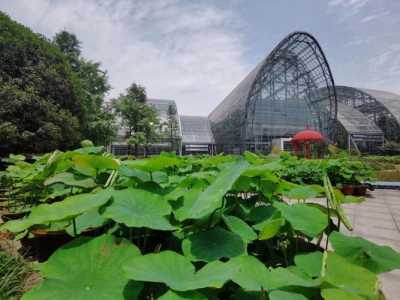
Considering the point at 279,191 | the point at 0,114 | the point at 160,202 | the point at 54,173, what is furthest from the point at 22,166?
the point at 0,114

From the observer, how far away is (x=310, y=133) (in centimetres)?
1292

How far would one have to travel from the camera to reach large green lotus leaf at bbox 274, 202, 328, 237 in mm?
542

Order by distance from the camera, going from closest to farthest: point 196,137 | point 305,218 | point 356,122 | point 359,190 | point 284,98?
point 305,218, point 359,190, point 284,98, point 196,137, point 356,122

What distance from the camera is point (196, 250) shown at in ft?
1.58

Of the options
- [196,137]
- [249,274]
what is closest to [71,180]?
[249,274]

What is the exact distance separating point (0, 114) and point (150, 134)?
10597 mm

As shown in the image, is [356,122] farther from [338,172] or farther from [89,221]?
[89,221]

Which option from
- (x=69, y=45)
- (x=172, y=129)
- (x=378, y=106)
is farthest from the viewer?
Result: (x=378, y=106)

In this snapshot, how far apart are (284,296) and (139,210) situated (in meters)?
0.32

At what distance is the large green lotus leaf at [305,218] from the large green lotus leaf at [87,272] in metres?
0.34

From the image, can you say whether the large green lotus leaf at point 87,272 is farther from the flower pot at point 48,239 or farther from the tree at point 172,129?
the tree at point 172,129

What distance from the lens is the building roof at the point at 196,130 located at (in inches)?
1147

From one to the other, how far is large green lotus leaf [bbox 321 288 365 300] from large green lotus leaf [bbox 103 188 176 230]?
0.28m

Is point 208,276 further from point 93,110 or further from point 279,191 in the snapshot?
point 93,110
